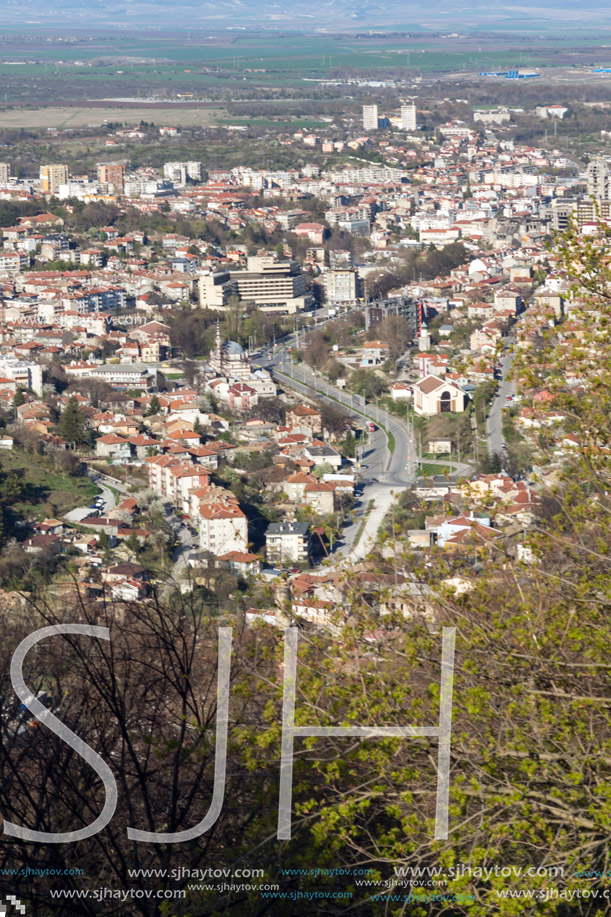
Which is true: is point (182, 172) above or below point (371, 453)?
above

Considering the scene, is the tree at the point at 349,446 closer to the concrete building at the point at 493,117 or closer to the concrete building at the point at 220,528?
the concrete building at the point at 220,528

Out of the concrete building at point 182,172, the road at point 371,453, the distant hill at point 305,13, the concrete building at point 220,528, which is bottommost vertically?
the road at point 371,453

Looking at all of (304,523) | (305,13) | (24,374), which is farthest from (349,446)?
(305,13)

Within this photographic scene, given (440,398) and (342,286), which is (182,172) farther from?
(440,398)

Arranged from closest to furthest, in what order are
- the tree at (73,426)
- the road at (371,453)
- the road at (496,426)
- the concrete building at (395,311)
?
the road at (371,453), the road at (496,426), the tree at (73,426), the concrete building at (395,311)

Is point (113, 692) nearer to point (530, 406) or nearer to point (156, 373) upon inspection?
point (530, 406)

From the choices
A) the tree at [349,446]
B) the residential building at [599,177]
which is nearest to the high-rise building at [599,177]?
the residential building at [599,177]
